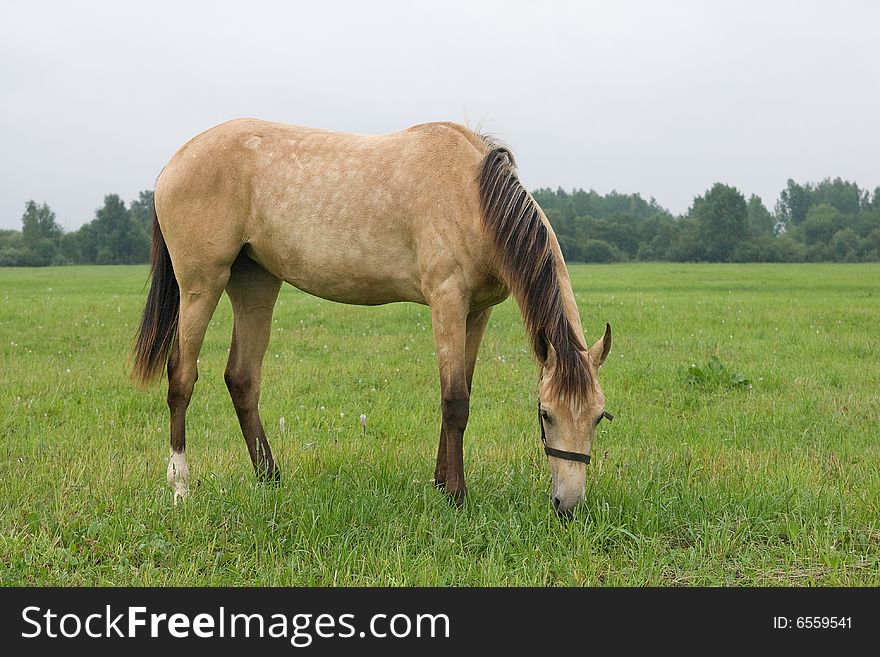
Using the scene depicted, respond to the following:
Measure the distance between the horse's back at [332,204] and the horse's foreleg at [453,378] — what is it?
0.27m

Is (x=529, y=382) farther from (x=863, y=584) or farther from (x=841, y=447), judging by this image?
(x=863, y=584)

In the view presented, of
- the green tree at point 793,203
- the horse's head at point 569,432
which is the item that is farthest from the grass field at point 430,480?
the green tree at point 793,203

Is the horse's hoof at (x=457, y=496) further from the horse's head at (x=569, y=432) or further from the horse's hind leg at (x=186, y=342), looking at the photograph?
the horse's hind leg at (x=186, y=342)

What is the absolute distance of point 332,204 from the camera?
4621 millimetres

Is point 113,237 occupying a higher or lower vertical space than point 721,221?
lower

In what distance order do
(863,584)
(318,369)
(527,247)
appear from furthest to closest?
1. (318,369)
2. (527,247)
3. (863,584)

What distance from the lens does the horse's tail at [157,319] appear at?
538 cm

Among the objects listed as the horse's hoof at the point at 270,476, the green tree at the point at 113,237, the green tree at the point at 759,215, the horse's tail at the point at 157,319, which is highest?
the green tree at the point at 759,215

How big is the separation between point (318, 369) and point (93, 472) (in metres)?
4.27

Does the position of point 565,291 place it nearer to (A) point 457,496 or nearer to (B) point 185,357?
(A) point 457,496

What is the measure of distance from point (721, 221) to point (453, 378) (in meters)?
85.7

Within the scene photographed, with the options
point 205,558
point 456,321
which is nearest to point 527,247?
point 456,321

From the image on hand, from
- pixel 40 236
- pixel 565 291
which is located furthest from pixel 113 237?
pixel 565 291

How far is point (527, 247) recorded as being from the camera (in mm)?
4105
